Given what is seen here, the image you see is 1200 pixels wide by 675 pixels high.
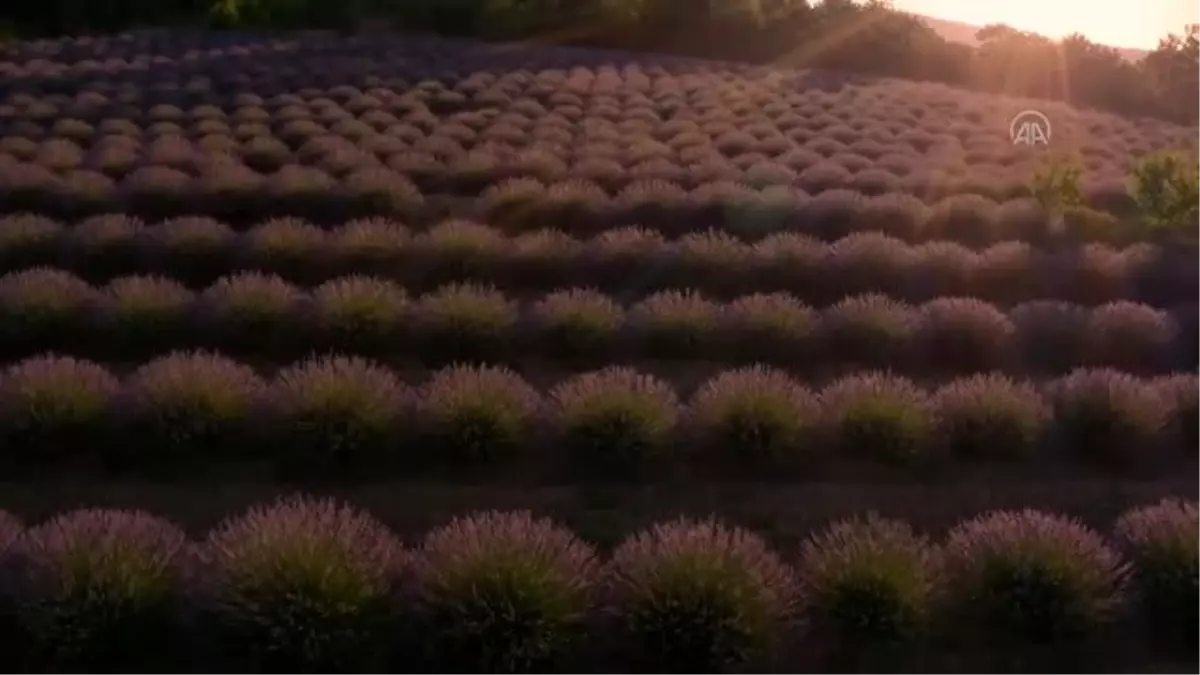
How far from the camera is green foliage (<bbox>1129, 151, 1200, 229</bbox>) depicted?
1350cm

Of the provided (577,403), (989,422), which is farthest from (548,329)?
(989,422)

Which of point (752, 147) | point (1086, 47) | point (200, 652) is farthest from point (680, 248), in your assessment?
point (1086, 47)

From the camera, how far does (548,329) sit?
8.89 m

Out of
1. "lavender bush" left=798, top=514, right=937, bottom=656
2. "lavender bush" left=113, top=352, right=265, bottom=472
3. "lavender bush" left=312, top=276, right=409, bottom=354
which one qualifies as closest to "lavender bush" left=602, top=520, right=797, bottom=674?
"lavender bush" left=798, top=514, right=937, bottom=656

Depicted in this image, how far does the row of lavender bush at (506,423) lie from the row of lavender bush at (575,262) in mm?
3413

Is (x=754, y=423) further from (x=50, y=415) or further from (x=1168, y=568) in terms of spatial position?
(x=50, y=415)

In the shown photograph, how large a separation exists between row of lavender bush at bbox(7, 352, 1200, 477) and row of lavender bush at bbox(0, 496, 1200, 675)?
134 centimetres

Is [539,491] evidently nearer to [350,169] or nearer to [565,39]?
[350,169]

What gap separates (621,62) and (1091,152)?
13856 mm

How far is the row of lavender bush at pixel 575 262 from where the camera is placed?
10750mm

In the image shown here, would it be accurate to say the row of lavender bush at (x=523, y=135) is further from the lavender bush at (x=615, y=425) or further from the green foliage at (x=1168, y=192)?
the lavender bush at (x=615, y=425)

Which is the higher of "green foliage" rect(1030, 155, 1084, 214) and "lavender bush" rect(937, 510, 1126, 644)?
"green foliage" rect(1030, 155, 1084, 214)

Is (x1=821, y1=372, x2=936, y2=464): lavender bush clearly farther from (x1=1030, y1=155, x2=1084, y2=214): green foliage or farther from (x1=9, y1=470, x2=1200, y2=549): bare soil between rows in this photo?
(x1=1030, y1=155, x2=1084, y2=214): green foliage

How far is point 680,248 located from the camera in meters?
11.2
